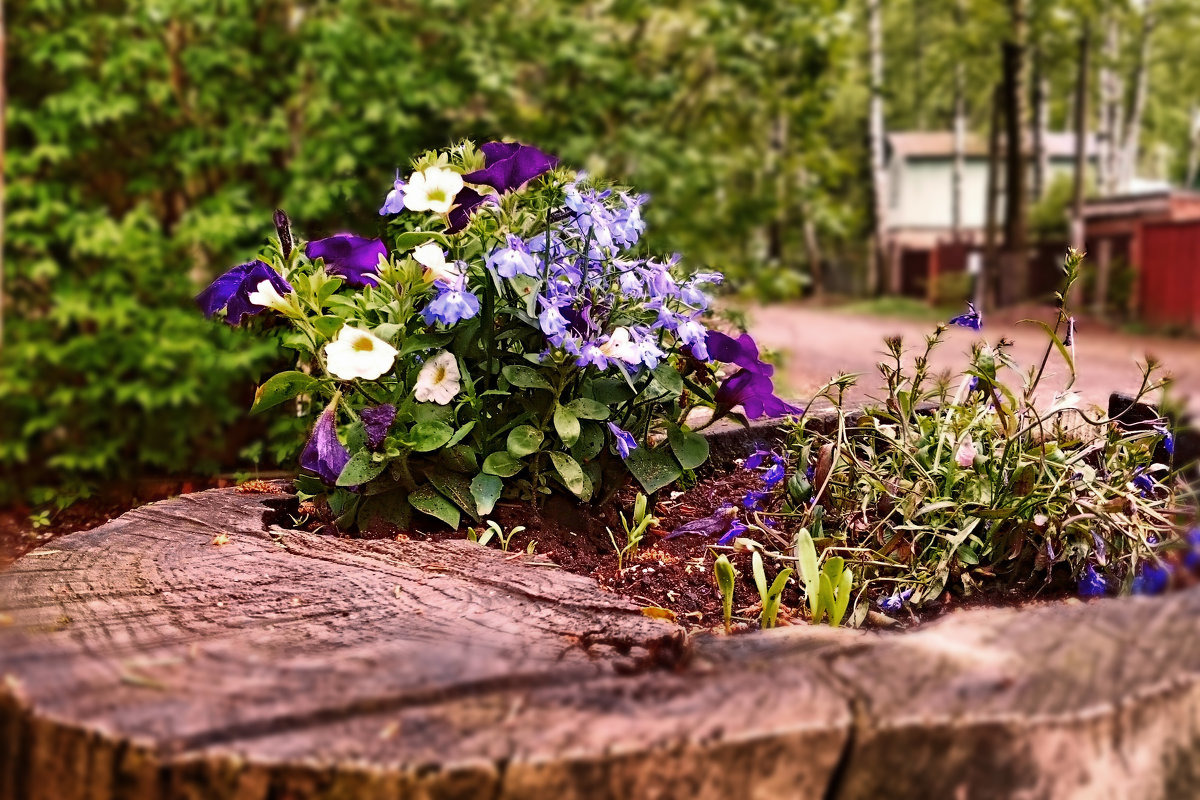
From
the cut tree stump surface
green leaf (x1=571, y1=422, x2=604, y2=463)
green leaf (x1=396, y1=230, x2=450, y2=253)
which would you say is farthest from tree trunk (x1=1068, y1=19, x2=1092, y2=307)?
the cut tree stump surface

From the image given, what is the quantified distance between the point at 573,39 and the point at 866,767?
5.60 meters

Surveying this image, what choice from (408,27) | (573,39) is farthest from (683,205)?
(408,27)

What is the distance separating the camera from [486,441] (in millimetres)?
1984

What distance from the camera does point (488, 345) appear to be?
6.34ft

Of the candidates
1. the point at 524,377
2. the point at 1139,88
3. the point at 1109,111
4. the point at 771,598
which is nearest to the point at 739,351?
the point at 524,377

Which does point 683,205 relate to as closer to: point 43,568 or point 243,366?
point 243,366

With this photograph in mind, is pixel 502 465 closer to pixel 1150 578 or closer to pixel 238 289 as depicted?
pixel 238 289

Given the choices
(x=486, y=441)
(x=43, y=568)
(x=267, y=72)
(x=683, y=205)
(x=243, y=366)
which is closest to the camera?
(x=43, y=568)

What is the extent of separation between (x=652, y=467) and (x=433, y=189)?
2.22 ft

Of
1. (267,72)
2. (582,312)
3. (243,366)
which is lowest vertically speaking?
(243,366)

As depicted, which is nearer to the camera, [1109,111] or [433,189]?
[433,189]

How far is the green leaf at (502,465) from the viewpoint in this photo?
1.91 meters

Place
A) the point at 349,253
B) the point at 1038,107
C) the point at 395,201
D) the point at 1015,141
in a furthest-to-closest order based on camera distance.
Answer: the point at 1038,107 < the point at 1015,141 < the point at 349,253 < the point at 395,201

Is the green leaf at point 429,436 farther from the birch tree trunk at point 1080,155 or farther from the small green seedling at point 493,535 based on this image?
the birch tree trunk at point 1080,155
